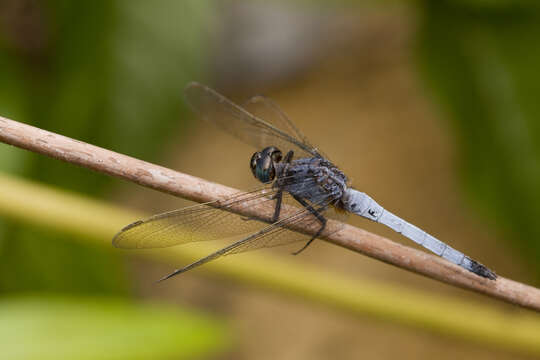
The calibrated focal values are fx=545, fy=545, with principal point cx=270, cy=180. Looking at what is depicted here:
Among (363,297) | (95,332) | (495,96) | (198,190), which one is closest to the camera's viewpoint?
(198,190)

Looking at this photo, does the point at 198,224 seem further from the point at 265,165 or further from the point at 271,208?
the point at 265,165

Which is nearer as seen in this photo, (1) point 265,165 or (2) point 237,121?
(1) point 265,165

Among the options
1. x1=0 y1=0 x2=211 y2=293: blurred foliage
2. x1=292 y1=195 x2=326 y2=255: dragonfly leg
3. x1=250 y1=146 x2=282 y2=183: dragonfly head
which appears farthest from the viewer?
x1=0 y1=0 x2=211 y2=293: blurred foliage

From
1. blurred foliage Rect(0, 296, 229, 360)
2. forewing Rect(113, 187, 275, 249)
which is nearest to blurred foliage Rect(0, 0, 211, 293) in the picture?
blurred foliage Rect(0, 296, 229, 360)

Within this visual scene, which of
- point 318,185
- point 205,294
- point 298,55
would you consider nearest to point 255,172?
point 318,185

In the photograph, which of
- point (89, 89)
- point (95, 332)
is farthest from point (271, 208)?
point (89, 89)

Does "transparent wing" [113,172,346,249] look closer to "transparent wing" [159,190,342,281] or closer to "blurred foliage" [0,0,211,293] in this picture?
"transparent wing" [159,190,342,281]
